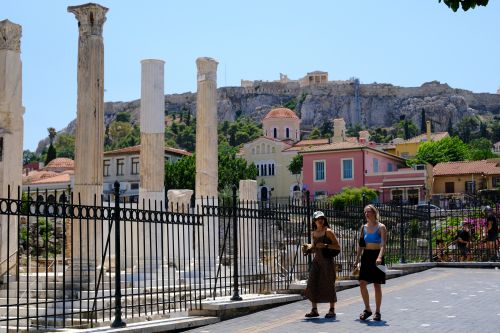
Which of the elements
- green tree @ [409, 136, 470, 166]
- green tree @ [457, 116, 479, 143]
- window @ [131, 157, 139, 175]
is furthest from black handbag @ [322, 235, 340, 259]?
green tree @ [457, 116, 479, 143]

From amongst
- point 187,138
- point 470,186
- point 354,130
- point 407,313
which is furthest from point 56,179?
point 354,130

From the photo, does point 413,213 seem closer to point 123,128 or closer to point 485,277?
point 485,277

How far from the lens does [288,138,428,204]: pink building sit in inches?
2702

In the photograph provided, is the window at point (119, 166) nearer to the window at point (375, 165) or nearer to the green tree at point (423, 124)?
the window at point (375, 165)

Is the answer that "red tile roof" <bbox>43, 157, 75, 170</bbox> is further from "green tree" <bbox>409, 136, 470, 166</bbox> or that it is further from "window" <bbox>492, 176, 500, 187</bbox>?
"window" <bbox>492, 176, 500, 187</bbox>

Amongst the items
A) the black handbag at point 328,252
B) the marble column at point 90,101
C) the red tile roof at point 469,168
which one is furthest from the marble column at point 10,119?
the red tile roof at point 469,168

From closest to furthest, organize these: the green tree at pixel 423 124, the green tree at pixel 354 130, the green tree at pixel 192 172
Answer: the green tree at pixel 192 172 → the green tree at pixel 354 130 → the green tree at pixel 423 124

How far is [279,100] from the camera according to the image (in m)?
171

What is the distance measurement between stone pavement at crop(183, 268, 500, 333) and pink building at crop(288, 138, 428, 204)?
173 ft

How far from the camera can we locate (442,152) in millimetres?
88312

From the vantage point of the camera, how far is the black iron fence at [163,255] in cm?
1002

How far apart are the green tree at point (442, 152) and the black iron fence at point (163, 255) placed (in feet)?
216

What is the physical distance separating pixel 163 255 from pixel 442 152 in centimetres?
7765

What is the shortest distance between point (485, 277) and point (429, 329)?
7.70m
